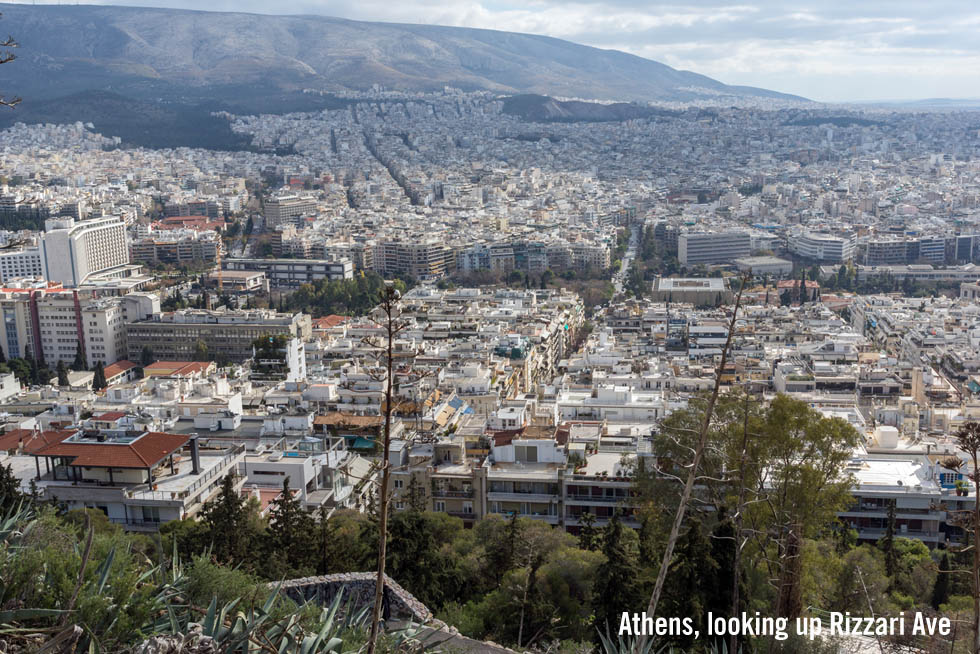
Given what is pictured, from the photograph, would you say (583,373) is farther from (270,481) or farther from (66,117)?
(66,117)

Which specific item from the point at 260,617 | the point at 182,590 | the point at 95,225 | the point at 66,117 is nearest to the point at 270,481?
the point at 182,590

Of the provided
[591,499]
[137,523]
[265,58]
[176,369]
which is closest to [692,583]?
[591,499]

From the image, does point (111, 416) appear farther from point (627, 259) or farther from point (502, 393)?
point (627, 259)

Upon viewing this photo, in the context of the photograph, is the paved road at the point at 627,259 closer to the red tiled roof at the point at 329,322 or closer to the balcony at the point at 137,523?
the red tiled roof at the point at 329,322

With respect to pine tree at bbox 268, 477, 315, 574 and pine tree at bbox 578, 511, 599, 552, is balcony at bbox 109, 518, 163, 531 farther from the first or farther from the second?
pine tree at bbox 578, 511, 599, 552

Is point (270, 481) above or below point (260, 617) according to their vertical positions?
below
